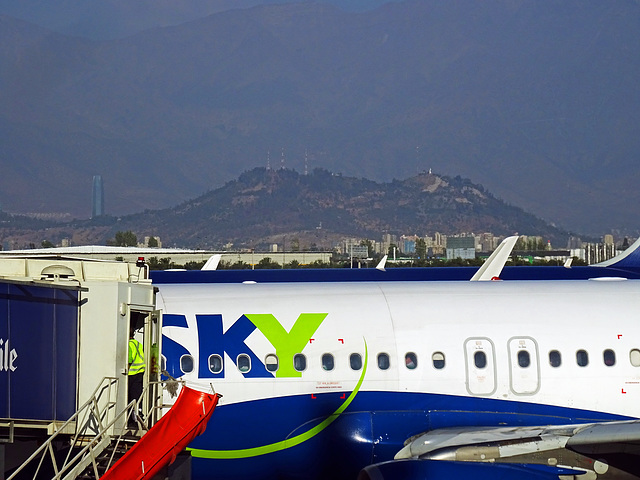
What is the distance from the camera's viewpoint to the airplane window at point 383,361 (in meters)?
17.4

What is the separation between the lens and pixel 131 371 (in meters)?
13.5

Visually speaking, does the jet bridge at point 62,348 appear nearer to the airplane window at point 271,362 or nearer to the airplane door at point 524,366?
the airplane window at point 271,362

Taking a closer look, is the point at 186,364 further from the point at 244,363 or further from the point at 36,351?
the point at 36,351

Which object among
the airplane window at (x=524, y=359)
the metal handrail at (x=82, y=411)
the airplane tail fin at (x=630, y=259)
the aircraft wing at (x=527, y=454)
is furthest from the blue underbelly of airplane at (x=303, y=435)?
the airplane tail fin at (x=630, y=259)

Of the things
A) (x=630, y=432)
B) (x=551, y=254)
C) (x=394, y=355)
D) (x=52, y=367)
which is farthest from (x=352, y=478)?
(x=551, y=254)

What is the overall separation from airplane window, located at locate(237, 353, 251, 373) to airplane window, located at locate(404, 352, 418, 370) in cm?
279

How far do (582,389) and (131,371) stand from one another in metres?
8.42

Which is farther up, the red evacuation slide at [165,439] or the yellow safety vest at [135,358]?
the yellow safety vest at [135,358]

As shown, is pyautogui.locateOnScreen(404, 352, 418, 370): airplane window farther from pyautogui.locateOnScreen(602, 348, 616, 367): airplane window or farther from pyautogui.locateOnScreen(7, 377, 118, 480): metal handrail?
pyautogui.locateOnScreen(7, 377, 118, 480): metal handrail

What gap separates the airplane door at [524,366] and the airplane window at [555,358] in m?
0.26

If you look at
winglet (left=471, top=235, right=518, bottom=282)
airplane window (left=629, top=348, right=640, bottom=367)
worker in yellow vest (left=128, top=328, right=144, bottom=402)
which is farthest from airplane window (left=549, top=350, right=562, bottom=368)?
worker in yellow vest (left=128, top=328, right=144, bottom=402)

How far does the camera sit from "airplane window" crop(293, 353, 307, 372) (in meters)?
17.2

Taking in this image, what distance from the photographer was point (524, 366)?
17.6 metres

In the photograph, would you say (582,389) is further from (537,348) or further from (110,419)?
(110,419)
